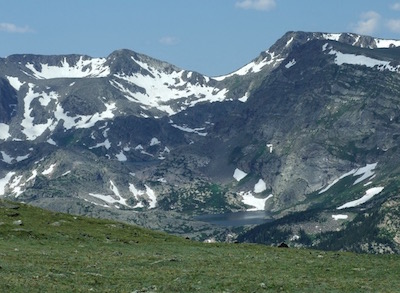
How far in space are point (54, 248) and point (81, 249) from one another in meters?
2.36

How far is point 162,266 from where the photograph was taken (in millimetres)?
60812

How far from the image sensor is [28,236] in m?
75.3

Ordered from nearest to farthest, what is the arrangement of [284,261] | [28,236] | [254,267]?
[254,267] < [284,261] < [28,236]

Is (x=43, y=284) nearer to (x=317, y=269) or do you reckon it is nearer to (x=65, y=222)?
(x=317, y=269)

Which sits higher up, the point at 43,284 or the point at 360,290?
the point at 43,284

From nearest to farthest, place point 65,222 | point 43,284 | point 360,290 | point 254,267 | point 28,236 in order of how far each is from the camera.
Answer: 1. point 43,284
2. point 360,290
3. point 254,267
4. point 28,236
5. point 65,222

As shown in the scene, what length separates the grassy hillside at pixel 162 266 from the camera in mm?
51281

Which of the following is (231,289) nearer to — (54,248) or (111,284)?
(111,284)

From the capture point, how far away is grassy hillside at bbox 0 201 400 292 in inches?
2019

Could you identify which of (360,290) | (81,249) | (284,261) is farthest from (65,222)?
(360,290)

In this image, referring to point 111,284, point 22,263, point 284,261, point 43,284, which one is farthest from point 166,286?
point 284,261

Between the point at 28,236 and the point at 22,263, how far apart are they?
18809mm

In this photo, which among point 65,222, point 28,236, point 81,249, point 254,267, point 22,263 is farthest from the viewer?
point 65,222

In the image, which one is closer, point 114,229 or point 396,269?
point 396,269
